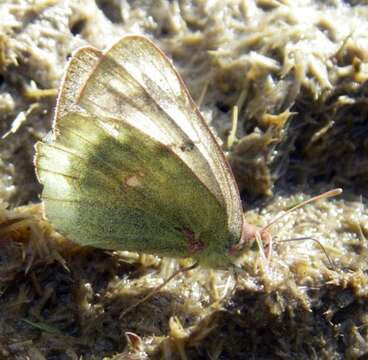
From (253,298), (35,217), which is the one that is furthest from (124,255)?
(253,298)

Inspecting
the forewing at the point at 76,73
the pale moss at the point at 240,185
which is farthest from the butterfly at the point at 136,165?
the pale moss at the point at 240,185

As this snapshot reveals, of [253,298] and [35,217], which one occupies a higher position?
[35,217]

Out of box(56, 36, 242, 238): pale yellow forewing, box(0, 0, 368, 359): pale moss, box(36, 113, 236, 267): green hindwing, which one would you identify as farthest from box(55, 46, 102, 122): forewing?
box(0, 0, 368, 359): pale moss

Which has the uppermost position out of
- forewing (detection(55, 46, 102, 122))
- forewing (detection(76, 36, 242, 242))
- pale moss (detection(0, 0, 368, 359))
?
forewing (detection(55, 46, 102, 122))

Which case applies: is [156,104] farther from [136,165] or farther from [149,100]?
[136,165]

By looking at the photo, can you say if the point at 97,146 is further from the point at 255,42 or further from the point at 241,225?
the point at 255,42

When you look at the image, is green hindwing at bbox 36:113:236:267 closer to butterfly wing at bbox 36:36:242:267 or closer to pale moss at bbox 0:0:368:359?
butterfly wing at bbox 36:36:242:267

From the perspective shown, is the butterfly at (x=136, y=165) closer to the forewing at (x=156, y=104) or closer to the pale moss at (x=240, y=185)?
the forewing at (x=156, y=104)
